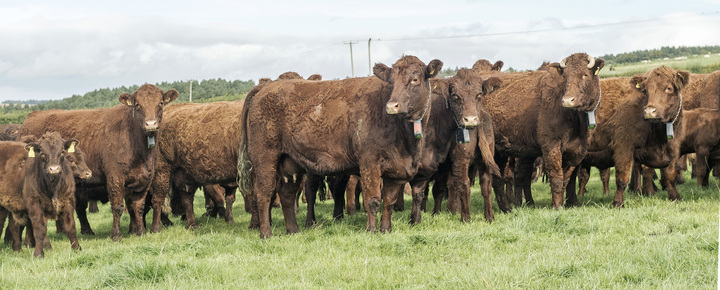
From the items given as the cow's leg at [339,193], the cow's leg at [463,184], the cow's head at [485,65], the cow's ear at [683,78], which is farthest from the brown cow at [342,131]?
the cow's head at [485,65]

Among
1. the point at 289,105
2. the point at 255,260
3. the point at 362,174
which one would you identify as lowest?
the point at 255,260

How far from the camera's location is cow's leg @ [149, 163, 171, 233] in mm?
12211

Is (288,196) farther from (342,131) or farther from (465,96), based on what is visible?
(465,96)

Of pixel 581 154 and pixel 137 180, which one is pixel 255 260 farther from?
pixel 581 154

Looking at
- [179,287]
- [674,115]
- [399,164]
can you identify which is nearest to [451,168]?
[399,164]

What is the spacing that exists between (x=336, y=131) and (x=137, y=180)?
4.12 metres

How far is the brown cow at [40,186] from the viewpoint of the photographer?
31.6 feet

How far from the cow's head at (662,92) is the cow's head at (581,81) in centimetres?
86

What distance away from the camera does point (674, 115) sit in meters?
10.8

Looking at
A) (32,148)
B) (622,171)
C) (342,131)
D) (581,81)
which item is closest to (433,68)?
(342,131)

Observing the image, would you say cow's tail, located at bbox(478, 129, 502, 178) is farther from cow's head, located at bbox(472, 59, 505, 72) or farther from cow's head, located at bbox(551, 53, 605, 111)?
cow's head, located at bbox(472, 59, 505, 72)

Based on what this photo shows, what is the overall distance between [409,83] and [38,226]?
5.47 meters

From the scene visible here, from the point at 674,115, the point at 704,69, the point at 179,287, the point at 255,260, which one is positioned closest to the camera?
the point at 179,287

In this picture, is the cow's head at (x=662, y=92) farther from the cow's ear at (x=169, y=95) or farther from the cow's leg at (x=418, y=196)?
the cow's ear at (x=169, y=95)
